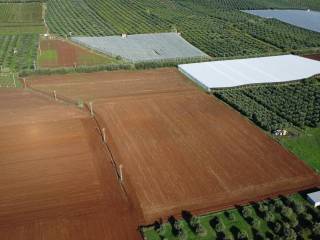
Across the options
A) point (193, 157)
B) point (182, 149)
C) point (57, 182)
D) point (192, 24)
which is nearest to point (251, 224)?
point (193, 157)

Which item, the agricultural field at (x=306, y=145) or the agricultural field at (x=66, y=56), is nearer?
the agricultural field at (x=306, y=145)

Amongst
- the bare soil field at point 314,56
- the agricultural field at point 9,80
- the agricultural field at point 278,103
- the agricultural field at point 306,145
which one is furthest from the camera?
the bare soil field at point 314,56

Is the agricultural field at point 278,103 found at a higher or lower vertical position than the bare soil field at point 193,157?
higher

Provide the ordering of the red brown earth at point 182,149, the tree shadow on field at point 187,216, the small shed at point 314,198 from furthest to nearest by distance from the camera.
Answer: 1. the red brown earth at point 182,149
2. the small shed at point 314,198
3. the tree shadow on field at point 187,216

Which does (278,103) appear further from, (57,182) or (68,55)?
(68,55)

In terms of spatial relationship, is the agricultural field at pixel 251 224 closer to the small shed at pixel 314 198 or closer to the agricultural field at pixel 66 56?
the small shed at pixel 314 198

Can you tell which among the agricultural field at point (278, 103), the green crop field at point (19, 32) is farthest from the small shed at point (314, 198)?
the green crop field at point (19, 32)

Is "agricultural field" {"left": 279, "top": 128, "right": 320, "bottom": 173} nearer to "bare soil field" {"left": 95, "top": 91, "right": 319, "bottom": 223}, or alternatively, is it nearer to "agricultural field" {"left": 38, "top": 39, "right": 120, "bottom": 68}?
"bare soil field" {"left": 95, "top": 91, "right": 319, "bottom": 223}
